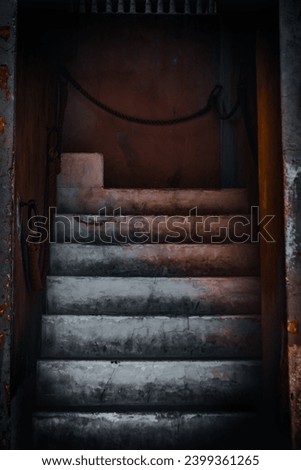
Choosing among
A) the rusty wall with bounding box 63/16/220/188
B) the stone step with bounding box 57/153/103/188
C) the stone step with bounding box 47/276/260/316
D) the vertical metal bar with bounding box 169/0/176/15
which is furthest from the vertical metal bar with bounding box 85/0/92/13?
the rusty wall with bounding box 63/16/220/188

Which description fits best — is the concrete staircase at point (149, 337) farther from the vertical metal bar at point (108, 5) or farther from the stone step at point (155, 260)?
the vertical metal bar at point (108, 5)

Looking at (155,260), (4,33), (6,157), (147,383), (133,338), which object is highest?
(4,33)

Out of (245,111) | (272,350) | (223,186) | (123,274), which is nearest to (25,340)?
(123,274)

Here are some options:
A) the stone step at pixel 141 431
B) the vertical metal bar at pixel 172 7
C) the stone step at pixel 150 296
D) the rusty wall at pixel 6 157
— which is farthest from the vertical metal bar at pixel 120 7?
the stone step at pixel 141 431

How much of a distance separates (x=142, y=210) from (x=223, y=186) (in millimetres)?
1320

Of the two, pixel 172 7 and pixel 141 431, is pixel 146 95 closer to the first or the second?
pixel 172 7

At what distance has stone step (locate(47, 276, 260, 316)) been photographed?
3844mm

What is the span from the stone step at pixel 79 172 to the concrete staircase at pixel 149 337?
1.23 feet

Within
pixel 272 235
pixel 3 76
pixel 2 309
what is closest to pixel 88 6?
pixel 3 76

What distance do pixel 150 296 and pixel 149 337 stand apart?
0.32 meters

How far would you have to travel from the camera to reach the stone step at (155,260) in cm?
407

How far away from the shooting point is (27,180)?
10.9ft

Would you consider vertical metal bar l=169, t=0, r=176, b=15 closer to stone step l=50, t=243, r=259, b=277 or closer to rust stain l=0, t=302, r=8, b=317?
stone step l=50, t=243, r=259, b=277

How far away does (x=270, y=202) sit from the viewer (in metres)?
3.14
